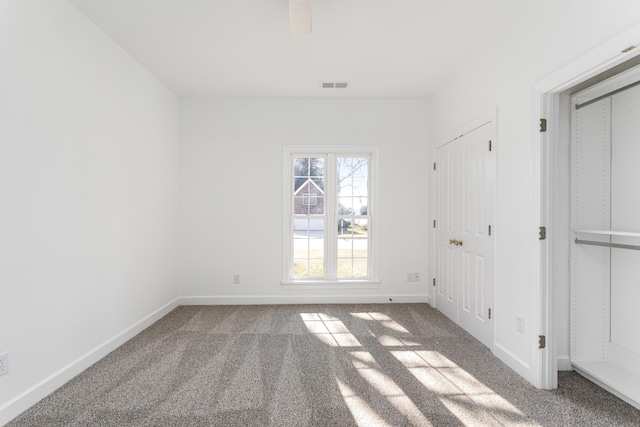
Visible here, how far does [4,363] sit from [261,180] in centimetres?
311

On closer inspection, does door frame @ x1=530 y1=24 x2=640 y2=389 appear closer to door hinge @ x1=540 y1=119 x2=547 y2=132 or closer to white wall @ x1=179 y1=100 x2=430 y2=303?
door hinge @ x1=540 y1=119 x2=547 y2=132

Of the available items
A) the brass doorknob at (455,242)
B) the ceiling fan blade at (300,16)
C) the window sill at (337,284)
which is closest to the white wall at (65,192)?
the ceiling fan blade at (300,16)

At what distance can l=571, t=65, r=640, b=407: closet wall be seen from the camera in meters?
2.38

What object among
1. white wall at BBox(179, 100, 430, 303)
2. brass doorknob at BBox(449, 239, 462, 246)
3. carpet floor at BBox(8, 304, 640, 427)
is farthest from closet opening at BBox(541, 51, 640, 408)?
white wall at BBox(179, 100, 430, 303)

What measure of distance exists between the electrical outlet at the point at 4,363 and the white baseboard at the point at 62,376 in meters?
0.19

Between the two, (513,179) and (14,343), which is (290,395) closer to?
(14,343)

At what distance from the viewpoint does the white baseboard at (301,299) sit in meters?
4.52

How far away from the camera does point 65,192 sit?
2.44 m

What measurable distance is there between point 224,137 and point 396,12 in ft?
9.05

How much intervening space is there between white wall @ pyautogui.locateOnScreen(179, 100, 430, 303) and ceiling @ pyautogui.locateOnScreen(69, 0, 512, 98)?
418 millimetres

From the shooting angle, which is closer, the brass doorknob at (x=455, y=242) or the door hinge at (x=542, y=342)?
the door hinge at (x=542, y=342)

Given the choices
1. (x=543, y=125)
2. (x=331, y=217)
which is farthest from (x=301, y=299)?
(x=543, y=125)

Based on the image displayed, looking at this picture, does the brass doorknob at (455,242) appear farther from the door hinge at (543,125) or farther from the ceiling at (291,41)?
the ceiling at (291,41)

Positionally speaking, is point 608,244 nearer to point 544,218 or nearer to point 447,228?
point 544,218
